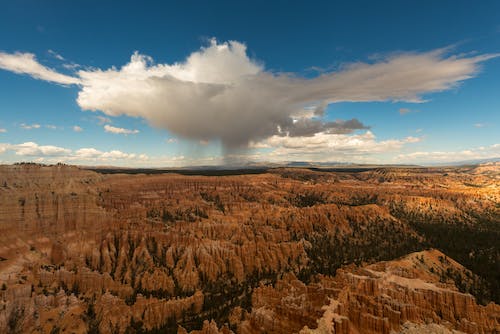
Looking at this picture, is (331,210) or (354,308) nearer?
(354,308)

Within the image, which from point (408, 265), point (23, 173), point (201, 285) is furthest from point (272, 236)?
point (23, 173)

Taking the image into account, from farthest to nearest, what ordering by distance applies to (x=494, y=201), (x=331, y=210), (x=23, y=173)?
(x=494, y=201)
(x=331, y=210)
(x=23, y=173)

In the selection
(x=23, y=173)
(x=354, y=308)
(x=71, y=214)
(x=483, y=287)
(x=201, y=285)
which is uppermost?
(x=23, y=173)

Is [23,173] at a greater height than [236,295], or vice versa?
[23,173]

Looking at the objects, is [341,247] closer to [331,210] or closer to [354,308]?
[331,210]

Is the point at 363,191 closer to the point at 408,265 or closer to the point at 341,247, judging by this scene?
the point at 341,247

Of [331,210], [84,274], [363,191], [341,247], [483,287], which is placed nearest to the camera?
[483,287]
